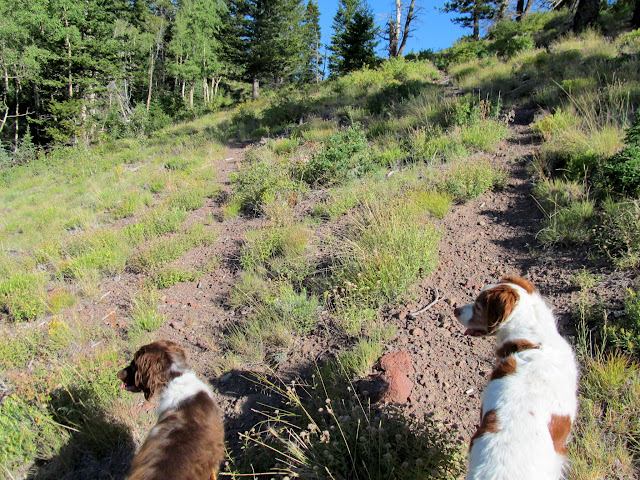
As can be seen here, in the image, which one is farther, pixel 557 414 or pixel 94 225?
pixel 94 225

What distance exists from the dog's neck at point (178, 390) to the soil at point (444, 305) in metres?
0.75

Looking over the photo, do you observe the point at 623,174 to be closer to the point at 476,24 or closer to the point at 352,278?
the point at 352,278

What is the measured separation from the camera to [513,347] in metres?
1.93

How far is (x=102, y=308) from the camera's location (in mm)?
4844

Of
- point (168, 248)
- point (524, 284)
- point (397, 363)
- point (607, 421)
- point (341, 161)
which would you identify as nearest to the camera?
point (524, 284)

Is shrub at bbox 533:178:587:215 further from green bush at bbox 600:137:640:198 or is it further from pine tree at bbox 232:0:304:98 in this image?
pine tree at bbox 232:0:304:98

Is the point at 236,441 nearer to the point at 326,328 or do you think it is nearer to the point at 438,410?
the point at 326,328

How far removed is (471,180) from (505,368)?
386 centimetres

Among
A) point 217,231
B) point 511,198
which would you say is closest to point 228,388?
point 217,231

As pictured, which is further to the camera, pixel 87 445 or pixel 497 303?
pixel 87 445

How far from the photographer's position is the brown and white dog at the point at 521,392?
149 cm

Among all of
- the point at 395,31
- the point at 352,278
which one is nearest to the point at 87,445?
the point at 352,278

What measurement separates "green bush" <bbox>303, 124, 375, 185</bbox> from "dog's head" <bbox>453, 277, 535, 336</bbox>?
4697 mm

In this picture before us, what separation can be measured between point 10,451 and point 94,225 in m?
5.49
